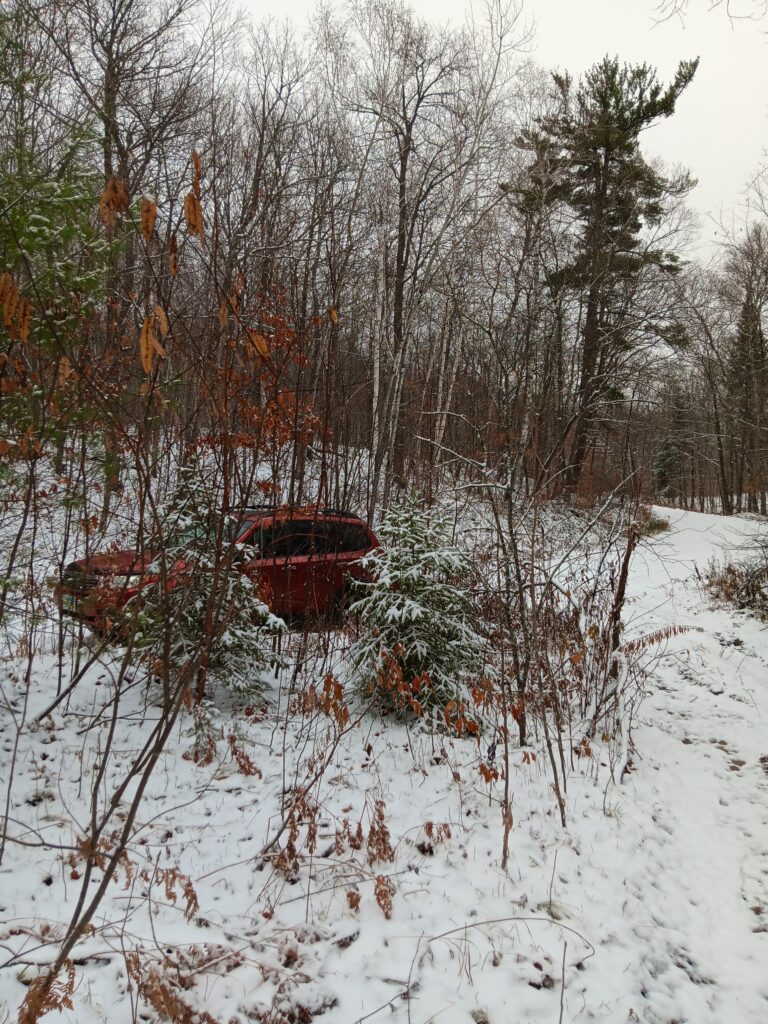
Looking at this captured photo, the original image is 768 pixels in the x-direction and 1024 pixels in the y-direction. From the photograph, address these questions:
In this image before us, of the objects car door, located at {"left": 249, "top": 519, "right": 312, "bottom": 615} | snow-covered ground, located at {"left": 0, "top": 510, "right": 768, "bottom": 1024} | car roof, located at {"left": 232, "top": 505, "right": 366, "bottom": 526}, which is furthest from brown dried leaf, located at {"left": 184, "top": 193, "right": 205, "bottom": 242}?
car door, located at {"left": 249, "top": 519, "right": 312, "bottom": 615}

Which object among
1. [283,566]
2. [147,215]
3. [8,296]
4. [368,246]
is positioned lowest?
[283,566]

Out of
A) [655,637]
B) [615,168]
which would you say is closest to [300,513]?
[655,637]

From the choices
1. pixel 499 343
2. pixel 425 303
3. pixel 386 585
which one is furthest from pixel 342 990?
pixel 425 303

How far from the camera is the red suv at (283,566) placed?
428 cm

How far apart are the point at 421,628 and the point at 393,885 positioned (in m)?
2.22

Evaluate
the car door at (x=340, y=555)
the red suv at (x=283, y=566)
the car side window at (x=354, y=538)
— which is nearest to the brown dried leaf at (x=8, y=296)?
the red suv at (x=283, y=566)

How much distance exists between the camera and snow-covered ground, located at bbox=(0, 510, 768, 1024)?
2527mm

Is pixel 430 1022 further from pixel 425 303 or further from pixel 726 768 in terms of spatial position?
pixel 425 303

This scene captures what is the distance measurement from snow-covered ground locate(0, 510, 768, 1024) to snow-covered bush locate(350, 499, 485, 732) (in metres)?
0.39

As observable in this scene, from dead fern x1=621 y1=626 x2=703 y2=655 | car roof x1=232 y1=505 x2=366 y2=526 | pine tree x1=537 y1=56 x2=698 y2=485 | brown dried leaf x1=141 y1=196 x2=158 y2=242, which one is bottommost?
dead fern x1=621 y1=626 x2=703 y2=655

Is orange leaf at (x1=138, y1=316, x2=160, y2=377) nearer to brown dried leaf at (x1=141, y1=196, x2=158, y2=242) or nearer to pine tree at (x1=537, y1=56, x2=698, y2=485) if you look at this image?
brown dried leaf at (x1=141, y1=196, x2=158, y2=242)

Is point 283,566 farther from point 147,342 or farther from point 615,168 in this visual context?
point 615,168

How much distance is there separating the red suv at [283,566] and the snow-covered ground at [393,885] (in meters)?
1.13

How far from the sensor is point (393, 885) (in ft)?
10.5
